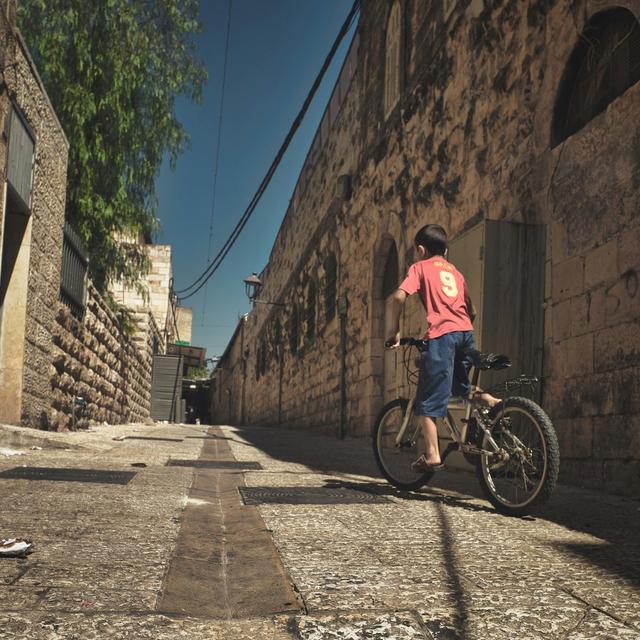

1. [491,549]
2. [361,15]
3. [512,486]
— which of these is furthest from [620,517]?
[361,15]

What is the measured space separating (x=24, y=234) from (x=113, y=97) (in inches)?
191

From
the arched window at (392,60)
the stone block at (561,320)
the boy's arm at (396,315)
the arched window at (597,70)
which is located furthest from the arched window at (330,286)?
the boy's arm at (396,315)

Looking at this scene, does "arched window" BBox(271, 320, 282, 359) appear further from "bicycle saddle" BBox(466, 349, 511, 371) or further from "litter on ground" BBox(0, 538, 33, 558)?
"litter on ground" BBox(0, 538, 33, 558)

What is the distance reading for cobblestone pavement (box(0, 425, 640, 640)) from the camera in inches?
59.6

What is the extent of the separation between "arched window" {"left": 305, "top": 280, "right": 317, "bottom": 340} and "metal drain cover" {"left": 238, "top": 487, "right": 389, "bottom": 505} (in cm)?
1153

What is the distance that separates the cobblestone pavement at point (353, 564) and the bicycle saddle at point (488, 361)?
0.72 meters

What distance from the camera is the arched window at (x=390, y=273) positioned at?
1025cm

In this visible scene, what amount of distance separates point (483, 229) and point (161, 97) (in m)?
7.94

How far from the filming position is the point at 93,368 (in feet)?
34.6

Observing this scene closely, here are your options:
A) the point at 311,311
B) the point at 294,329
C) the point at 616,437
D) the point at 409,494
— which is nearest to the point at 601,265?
the point at 616,437

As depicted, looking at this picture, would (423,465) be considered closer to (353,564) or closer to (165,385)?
(353,564)

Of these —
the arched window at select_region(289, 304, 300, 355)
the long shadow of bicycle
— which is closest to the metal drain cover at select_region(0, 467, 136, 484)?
the long shadow of bicycle

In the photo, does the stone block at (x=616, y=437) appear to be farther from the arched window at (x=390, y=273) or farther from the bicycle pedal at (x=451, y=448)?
the arched window at (x=390, y=273)

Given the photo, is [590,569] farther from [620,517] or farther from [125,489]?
[125,489]
